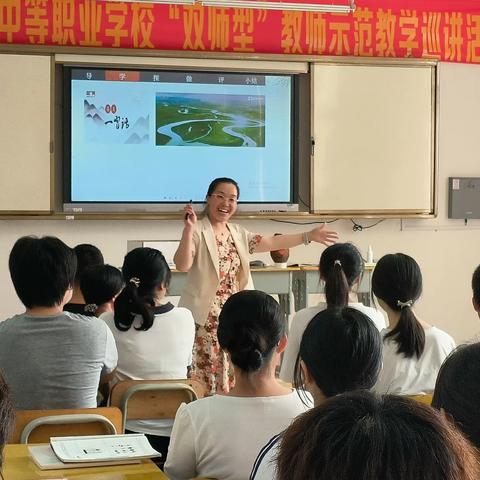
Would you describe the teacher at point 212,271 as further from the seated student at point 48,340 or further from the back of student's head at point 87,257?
the seated student at point 48,340

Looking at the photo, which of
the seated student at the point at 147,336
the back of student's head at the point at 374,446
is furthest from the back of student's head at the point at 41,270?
the back of student's head at the point at 374,446

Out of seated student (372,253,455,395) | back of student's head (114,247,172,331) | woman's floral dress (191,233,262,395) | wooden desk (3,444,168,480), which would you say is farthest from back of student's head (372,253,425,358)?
woman's floral dress (191,233,262,395)

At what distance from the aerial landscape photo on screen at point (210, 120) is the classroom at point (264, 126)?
0.5 inches

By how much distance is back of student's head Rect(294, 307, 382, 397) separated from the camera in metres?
1.93

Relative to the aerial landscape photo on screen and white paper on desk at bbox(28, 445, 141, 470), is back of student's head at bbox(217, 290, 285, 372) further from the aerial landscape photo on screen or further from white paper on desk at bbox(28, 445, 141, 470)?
the aerial landscape photo on screen

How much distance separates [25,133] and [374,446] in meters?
5.85

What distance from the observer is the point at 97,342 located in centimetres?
281

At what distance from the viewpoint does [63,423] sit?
2.47 m

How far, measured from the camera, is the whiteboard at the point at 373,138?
6.79 metres

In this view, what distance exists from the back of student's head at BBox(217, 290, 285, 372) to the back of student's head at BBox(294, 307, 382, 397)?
1.14 feet

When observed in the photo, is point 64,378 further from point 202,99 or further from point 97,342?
point 202,99

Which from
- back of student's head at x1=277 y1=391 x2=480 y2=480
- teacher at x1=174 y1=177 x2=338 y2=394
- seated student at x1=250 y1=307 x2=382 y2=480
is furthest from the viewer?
teacher at x1=174 y1=177 x2=338 y2=394

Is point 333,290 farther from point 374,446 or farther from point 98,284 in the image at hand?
point 374,446

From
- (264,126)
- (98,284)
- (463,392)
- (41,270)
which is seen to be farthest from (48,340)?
(264,126)
